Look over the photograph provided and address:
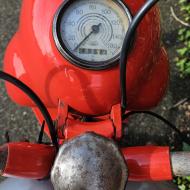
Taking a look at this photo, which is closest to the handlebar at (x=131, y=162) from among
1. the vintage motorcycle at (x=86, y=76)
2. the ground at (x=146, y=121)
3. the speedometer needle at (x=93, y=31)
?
the vintage motorcycle at (x=86, y=76)

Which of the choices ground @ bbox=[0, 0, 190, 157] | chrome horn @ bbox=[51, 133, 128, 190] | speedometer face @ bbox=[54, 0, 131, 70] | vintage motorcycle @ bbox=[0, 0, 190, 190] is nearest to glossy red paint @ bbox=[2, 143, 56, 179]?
vintage motorcycle @ bbox=[0, 0, 190, 190]

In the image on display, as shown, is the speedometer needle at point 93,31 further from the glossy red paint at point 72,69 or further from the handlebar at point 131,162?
the handlebar at point 131,162

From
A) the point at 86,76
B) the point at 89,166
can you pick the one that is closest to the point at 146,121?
the point at 86,76

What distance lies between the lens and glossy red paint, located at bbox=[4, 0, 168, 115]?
0.86 m

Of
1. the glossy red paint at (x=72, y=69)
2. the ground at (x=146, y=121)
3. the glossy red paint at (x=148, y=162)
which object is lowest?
the ground at (x=146, y=121)

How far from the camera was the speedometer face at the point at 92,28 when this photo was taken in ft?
2.77

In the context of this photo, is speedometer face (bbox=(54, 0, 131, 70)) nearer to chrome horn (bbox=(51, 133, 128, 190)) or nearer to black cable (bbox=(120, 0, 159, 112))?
black cable (bbox=(120, 0, 159, 112))

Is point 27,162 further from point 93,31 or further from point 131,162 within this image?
point 93,31

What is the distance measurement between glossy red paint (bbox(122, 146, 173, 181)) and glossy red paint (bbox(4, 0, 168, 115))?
7.3 inches

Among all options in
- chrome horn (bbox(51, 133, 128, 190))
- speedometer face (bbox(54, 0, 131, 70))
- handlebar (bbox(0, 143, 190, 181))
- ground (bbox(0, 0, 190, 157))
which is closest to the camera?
chrome horn (bbox(51, 133, 128, 190))

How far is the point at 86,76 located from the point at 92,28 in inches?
3.6

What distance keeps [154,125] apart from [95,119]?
0.71 metres

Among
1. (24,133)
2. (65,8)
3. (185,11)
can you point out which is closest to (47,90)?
(65,8)

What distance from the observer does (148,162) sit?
2.33 ft
